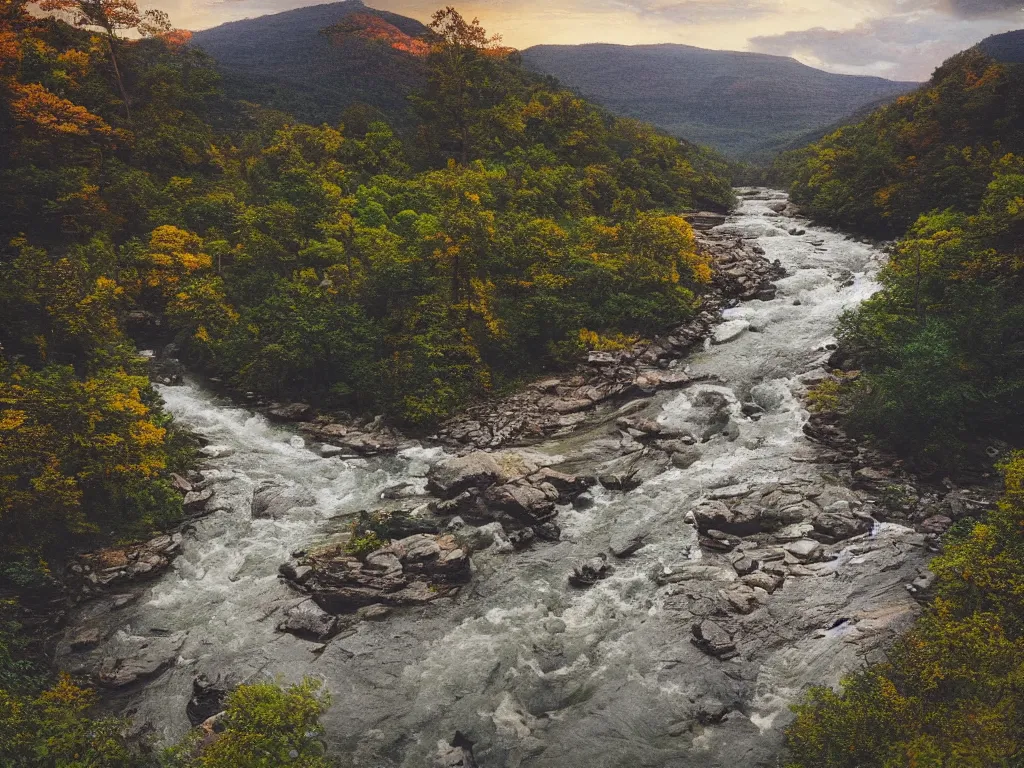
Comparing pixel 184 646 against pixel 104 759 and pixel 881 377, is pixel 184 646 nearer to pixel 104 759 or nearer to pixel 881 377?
pixel 104 759

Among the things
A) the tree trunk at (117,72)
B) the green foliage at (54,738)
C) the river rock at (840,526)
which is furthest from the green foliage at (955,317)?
the tree trunk at (117,72)

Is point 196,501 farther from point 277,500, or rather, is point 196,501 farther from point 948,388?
point 948,388

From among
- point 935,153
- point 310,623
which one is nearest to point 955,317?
point 310,623

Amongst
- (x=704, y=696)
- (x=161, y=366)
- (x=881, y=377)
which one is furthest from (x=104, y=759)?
(x=881, y=377)

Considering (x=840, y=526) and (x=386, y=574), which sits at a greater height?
(x=840, y=526)

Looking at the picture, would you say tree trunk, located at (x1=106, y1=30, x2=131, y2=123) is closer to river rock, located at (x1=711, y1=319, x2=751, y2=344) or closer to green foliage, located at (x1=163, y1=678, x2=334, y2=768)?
river rock, located at (x1=711, y1=319, x2=751, y2=344)

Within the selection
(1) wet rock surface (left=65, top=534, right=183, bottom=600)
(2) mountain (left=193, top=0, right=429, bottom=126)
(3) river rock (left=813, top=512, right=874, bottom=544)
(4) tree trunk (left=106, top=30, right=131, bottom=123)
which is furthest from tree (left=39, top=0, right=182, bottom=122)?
(3) river rock (left=813, top=512, right=874, bottom=544)

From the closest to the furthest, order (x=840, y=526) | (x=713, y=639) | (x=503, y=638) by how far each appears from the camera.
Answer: (x=713, y=639)
(x=503, y=638)
(x=840, y=526)
